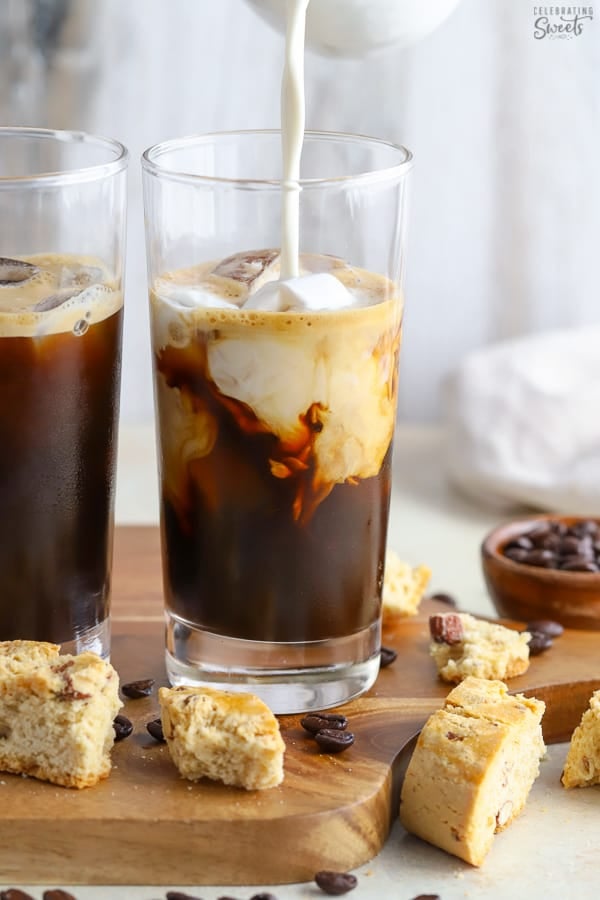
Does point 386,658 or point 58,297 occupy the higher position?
point 58,297

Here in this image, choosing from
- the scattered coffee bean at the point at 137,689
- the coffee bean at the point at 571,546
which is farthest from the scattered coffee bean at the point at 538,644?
the scattered coffee bean at the point at 137,689

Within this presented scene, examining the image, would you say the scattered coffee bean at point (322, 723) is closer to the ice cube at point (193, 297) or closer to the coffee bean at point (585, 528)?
the ice cube at point (193, 297)

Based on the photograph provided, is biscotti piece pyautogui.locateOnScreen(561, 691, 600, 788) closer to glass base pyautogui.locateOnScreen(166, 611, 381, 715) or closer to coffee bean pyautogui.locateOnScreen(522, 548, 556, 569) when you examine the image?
glass base pyautogui.locateOnScreen(166, 611, 381, 715)

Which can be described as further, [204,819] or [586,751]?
[586,751]

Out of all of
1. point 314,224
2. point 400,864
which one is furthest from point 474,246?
point 400,864

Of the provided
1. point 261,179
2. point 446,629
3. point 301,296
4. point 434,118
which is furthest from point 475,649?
point 434,118

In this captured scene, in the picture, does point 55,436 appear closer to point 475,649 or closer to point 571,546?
point 475,649

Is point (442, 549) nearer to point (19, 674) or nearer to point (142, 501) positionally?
point (142, 501)
